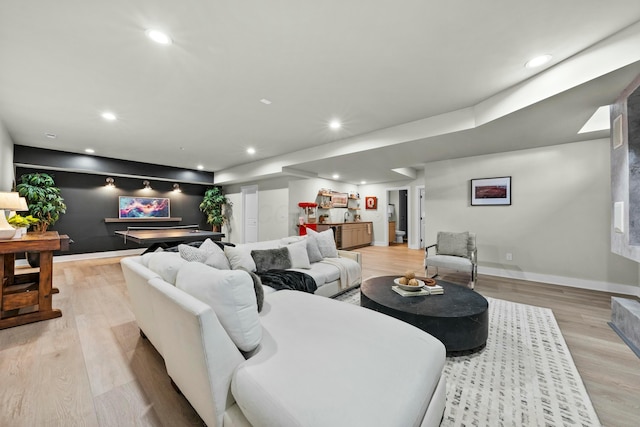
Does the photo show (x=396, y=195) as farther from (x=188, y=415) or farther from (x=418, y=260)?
(x=188, y=415)

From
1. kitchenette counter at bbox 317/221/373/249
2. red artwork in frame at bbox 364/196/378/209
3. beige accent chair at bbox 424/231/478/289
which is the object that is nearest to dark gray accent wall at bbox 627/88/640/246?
beige accent chair at bbox 424/231/478/289

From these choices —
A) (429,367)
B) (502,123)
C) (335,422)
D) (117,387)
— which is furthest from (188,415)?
(502,123)

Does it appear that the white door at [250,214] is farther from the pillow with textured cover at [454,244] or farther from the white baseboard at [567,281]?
the white baseboard at [567,281]

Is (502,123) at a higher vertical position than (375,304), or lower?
higher

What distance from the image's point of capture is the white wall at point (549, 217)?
379cm

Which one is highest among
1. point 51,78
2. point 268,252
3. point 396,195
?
point 51,78

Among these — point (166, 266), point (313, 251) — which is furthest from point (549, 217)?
point (166, 266)

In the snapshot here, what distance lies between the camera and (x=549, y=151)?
4.18 meters

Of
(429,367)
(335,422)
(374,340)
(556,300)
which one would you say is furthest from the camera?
(556,300)

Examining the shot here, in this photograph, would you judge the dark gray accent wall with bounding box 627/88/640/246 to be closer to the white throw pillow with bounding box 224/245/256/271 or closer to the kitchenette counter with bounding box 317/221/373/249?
the white throw pillow with bounding box 224/245/256/271

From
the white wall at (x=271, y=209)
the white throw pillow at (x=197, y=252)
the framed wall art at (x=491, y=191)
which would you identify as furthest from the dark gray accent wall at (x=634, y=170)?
the white wall at (x=271, y=209)

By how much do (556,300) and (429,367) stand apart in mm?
3409

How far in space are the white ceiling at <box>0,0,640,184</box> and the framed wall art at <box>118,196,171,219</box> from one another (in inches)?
105

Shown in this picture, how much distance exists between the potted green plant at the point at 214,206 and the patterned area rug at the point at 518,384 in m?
7.83
